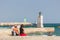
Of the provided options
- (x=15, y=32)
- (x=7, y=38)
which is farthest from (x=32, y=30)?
(x=7, y=38)

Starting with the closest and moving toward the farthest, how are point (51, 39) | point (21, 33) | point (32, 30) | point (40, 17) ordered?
→ 1. point (51, 39)
2. point (21, 33)
3. point (32, 30)
4. point (40, 17)

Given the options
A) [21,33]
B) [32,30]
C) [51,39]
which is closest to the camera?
[51,39]

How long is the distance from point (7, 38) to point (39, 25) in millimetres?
22418

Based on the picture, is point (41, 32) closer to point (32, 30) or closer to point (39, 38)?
point (32, 30)

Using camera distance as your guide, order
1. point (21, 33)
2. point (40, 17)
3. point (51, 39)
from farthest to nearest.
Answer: point (40, 17), point (21, 33), point (51, 39)

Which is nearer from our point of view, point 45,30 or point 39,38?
point 39,38

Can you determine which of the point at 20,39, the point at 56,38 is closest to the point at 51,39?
the point at 56,38

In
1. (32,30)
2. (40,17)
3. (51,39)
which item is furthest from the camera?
(40,17)

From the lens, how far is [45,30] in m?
33.1

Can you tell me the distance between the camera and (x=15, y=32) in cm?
1884

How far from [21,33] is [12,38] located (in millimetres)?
4847

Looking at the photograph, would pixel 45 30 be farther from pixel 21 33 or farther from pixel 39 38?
pixel 39 38

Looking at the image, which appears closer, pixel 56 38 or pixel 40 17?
pixel 56 38

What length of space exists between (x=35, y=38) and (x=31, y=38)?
0.22 metres
